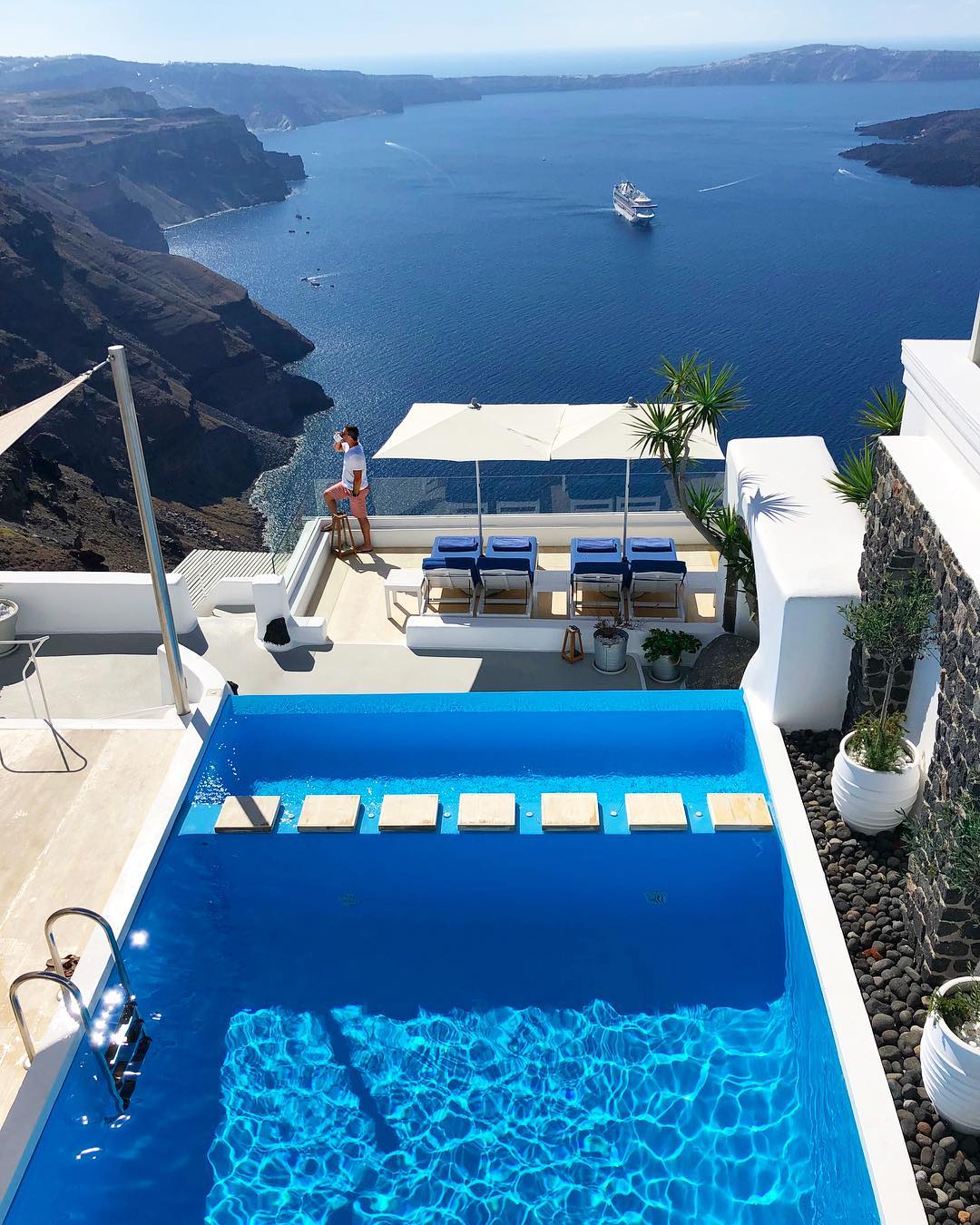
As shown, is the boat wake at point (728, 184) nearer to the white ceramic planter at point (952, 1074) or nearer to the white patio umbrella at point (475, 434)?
the white patio umbrella at point (475, 434)

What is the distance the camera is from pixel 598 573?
1198 centimetres

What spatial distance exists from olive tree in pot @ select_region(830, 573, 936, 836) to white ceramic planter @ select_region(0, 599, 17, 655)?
8.67 metres

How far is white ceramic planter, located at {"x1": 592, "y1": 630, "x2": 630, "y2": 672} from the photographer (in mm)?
11094

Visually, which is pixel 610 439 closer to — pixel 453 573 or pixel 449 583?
pixel 453 573

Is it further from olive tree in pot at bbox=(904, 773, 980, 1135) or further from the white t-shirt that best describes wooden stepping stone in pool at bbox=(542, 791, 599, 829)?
the white t-shirt

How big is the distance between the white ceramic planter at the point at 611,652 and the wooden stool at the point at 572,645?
0.86 ft

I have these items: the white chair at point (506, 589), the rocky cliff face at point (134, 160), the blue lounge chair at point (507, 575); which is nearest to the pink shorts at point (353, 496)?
the blue lounge chair at point (507, 575)

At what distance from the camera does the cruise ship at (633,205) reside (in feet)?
363

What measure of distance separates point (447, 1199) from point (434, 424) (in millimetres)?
8469

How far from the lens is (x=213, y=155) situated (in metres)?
154

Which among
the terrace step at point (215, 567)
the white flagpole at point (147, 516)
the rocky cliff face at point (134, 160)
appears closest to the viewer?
the white flagpole at point (147, 516)

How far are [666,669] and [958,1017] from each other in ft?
18.8

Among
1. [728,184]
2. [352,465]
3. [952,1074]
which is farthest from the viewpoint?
[728,184]

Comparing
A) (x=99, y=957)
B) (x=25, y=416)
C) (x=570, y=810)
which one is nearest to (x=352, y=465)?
(x=25, y=416)
